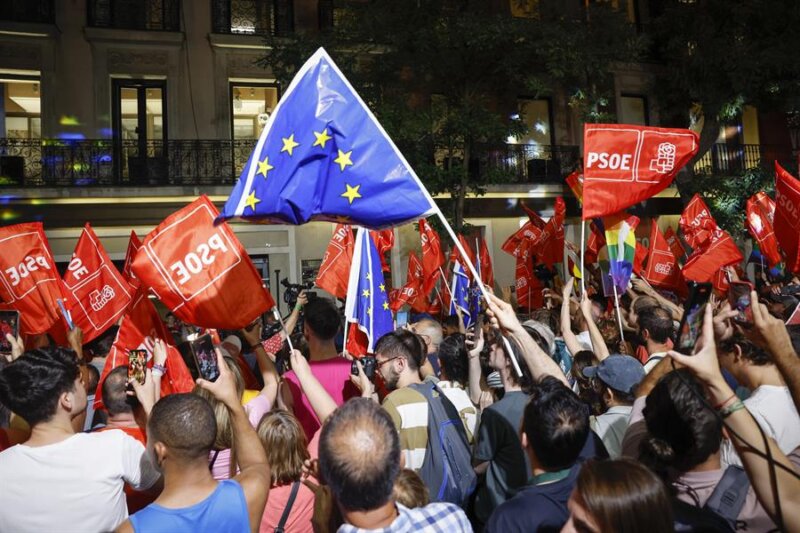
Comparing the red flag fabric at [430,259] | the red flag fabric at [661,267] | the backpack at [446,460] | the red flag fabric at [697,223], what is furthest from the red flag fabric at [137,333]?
the red flag fabric at [697,223]

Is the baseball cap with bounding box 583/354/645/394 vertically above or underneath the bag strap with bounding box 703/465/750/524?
above

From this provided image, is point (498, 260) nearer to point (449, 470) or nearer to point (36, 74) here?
point (36, 74)

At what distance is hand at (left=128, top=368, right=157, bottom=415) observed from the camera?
311cm

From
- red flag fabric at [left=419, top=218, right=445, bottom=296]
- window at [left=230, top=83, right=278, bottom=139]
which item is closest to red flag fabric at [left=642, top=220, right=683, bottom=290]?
red flag fabric at [left=419, top=218, right=445, bottom=296]

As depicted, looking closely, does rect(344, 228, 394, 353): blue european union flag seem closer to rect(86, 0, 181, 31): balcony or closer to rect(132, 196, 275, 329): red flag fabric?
rect(132, 196, 275, 329): red flag fabric

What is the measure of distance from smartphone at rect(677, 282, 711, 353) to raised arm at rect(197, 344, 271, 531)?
165cm

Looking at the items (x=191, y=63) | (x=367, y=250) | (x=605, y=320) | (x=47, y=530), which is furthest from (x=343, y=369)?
(x=191, y=63)

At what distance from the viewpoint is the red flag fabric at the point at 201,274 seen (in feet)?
13.3

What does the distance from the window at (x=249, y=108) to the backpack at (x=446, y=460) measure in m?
15.3

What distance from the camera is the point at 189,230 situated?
4152 millimetres

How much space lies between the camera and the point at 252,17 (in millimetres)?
17516

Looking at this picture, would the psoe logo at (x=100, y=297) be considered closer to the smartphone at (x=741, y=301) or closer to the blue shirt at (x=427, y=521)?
the blue shirt at (x=427, y=521)

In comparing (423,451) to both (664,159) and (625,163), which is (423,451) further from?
(664,159)

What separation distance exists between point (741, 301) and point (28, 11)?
58.9ft
